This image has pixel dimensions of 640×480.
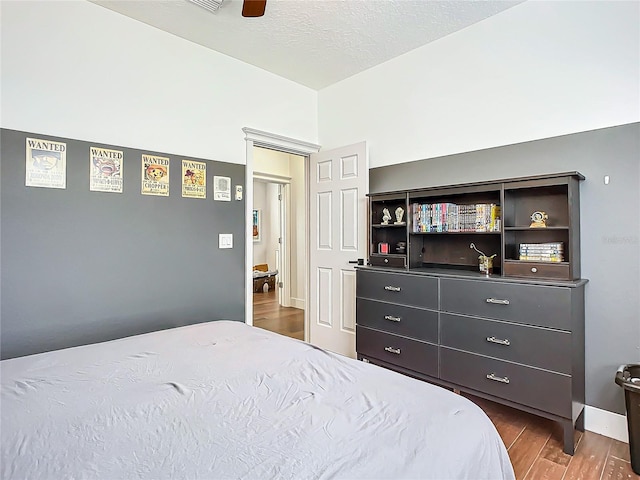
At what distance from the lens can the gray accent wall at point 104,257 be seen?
216 cm

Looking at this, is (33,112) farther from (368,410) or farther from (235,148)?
(368,410)

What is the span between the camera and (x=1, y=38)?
6.97 ft

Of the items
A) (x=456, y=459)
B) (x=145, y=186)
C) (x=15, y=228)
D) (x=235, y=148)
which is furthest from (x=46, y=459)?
(x=235, y=148)

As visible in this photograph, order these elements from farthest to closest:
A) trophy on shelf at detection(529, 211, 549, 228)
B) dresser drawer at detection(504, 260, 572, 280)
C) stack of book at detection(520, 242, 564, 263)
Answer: trophy on shelf at detection(529, 211, 549, 228)
stack of book at detection(520, 242, 564, 263)
dresser drawer at detection(504, 260, 572, 280)

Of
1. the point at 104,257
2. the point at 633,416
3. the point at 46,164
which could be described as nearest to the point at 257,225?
the point at 104,257

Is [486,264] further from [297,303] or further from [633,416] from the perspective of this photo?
[297,303]

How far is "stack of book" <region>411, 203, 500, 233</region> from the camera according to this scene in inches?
98.0

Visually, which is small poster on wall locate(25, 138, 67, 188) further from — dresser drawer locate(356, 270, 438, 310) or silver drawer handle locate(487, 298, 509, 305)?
silver drawer handle locate(487, 298, 509, 305)

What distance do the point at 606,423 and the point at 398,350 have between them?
131 centimetres

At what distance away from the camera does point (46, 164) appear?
89.1 inches

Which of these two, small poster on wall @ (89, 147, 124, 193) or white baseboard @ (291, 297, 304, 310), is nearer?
small poster on wall @ (89, 147, 124, 193)

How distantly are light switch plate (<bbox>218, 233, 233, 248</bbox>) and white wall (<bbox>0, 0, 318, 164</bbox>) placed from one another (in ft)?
2.27

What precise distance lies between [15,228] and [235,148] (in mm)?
1718

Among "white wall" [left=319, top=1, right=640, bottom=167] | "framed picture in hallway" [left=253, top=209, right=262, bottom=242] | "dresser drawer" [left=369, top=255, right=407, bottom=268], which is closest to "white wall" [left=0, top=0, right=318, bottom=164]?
"white wall" [left=319, top=1, right=640, bottom=167]
